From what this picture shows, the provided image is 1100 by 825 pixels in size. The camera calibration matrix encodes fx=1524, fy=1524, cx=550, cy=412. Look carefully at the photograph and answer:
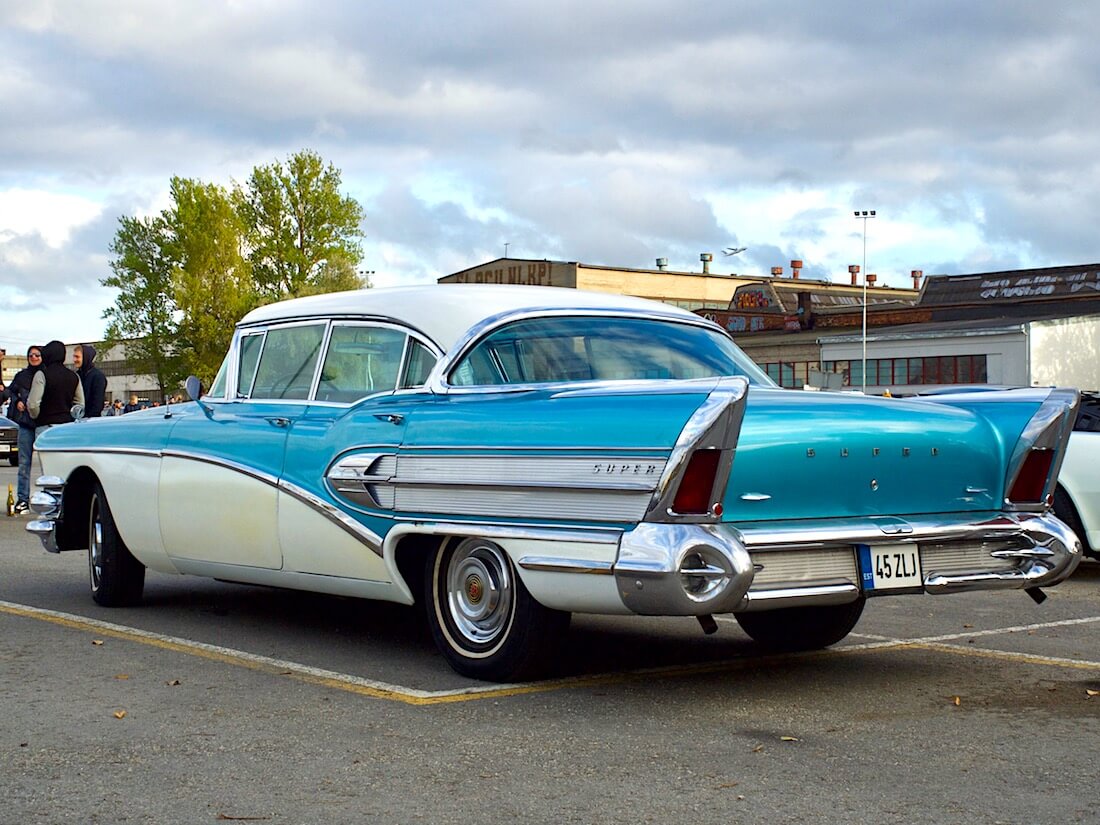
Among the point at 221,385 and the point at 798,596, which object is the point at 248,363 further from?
the point at 798,596

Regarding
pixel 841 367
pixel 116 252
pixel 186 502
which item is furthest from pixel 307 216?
pixel 186 502

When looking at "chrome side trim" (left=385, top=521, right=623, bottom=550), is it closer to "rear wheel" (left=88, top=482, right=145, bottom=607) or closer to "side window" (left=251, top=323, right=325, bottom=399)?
"side window" (left=251, top=323, right=325, bottom=399)

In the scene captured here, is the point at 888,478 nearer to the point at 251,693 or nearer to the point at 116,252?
the point at 251,693

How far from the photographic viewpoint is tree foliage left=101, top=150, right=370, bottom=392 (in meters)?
65.2

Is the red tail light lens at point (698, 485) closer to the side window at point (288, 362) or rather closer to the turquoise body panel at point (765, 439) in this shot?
the turquoise body panel at point (765, 439)

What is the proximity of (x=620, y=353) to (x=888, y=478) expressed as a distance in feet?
4.51

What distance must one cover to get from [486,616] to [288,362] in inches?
83.2

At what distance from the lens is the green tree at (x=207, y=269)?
64500 millimetres

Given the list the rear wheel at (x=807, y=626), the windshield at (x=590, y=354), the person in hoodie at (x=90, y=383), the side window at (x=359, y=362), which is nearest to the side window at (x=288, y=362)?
the side window at (x=359, y=362)

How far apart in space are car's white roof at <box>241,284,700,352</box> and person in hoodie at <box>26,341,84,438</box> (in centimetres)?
844

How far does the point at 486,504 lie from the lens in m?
6.00

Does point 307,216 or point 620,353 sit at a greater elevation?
point 307,216

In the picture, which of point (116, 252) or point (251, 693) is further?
point (116, 252)

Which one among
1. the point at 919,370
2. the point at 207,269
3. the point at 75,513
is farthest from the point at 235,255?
the point at 75,513
